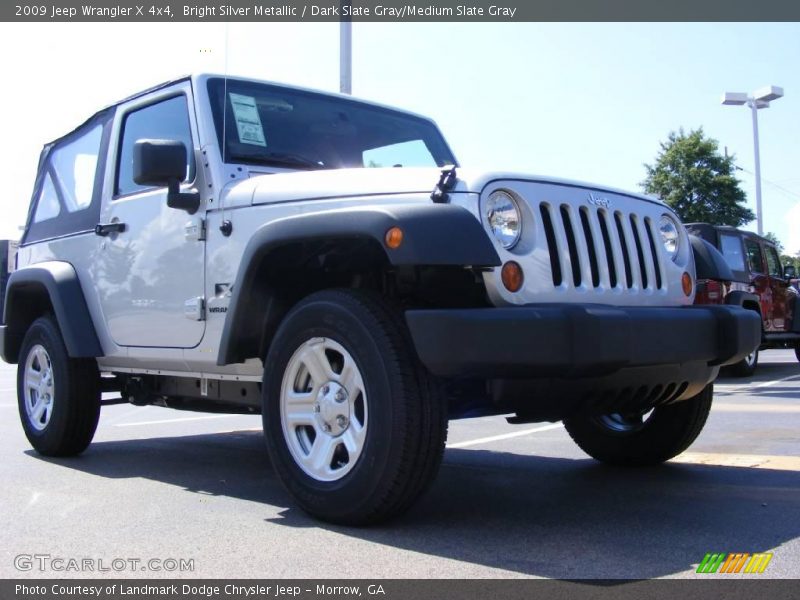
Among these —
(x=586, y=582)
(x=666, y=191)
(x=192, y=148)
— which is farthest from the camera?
(x=666, y=191)

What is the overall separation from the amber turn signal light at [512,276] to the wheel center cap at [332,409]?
2.65 feet

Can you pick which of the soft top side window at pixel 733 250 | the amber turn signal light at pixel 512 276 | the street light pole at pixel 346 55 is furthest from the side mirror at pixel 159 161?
the soft top side window at pixel 733 250

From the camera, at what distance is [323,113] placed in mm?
5219

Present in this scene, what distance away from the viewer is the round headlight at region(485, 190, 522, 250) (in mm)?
3609

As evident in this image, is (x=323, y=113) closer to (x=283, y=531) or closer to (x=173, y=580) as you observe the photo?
(x=283, y=531)

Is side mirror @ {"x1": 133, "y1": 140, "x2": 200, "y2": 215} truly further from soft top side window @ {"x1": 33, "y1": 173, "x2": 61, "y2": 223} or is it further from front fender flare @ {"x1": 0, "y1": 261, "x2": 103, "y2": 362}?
soft top side window @ {"x1": 33, "y1": 173, "x2": 61, "y2": 223}

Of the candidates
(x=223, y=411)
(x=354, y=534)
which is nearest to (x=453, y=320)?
(x=354, y=534)

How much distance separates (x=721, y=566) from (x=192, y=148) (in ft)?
10.7

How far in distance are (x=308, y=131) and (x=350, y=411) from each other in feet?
6.50

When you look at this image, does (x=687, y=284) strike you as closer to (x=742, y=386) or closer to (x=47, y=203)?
(x=47, y=203)

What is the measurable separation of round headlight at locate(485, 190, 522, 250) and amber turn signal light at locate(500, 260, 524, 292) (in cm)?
9

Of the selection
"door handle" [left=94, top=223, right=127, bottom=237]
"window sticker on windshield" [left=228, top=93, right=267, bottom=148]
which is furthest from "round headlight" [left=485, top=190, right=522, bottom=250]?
"door handle" [left=94, top=223, right=127, bottom=237]

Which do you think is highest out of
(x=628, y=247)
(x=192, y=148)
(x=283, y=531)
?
(x=192, y=148)

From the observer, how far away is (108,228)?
17.6 ft
